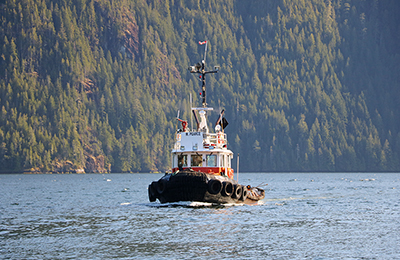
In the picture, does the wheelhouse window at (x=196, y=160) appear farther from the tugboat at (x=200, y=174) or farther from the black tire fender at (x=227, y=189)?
the black tire fender at (x=227, y=189)

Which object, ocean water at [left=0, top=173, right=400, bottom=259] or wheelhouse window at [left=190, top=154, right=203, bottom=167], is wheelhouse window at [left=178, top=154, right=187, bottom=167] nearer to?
wheelhouse window at [left=190, top=154, right=203, bottom=167]

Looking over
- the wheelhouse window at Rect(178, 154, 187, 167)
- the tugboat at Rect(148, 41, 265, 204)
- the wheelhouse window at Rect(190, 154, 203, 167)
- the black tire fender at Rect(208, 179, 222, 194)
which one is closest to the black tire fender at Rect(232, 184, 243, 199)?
the tugboat at Rect(148, 41, 265, 204)

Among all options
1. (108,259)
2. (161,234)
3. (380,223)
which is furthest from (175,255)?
(380,223)

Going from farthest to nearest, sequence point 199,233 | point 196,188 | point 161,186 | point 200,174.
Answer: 1. point 161,186
2. point 196,188
3. point 200,174
4. point 199,233

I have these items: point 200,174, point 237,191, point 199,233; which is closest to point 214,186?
point 200,174

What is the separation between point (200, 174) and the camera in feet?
158

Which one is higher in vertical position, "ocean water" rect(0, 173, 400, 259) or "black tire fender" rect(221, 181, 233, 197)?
"black tire fender" rect(221, 181, 233, 197)

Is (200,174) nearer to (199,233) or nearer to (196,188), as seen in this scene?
(196,188)

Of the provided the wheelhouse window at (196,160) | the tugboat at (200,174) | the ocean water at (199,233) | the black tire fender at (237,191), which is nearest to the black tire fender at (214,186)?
the tugboat at (200,174)

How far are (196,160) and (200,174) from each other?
3.92 meters

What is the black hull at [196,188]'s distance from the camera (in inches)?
1911

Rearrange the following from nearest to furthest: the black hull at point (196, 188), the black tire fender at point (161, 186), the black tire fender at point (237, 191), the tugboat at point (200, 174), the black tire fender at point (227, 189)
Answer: the black hull at point (196, 188), the tugboat at point (200, 174), the black tire fender at point (227, 189), the black tire fender at point (161, 186), the black tire fender at point (237, 191)

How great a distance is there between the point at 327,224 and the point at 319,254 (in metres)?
12.7

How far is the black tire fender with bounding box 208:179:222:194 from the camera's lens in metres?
48.6
